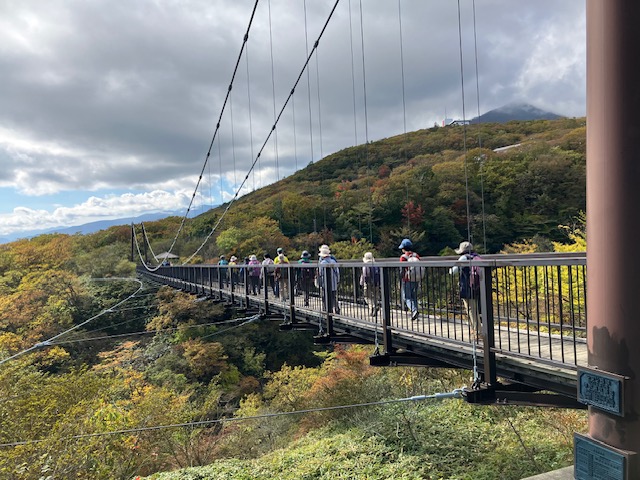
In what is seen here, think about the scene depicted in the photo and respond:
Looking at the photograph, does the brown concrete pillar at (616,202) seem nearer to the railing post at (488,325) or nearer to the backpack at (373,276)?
the railing post at (488,325)

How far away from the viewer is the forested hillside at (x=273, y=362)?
7.27 m

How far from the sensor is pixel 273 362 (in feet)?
71.9

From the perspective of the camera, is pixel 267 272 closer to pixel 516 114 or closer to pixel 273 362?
pixel 273 362

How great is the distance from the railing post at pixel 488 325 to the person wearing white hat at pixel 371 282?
5.36 ft

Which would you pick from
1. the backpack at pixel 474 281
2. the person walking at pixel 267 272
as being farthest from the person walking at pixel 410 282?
the person walking at pixel 267 272

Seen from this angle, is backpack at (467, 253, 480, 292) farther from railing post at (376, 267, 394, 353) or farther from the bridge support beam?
the bridge support beam

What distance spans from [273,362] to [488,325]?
20187 mm

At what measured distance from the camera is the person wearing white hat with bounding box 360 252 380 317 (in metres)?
4.66

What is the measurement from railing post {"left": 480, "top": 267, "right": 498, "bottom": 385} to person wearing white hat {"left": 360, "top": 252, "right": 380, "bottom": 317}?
5.36ft

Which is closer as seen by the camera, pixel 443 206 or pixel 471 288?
pixel 471 288

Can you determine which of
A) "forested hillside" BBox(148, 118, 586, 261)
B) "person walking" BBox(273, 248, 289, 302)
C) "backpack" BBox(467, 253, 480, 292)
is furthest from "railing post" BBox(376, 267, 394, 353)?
"forested hillside" BBox(148, 118, 586, 261)

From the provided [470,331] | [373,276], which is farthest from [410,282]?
[470,331]

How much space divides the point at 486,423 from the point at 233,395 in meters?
11.8

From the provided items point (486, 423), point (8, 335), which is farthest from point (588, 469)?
point (8, 335)
